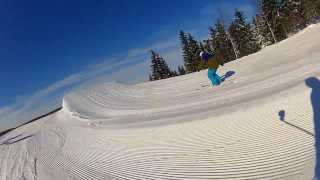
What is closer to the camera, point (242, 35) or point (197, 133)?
point (197, 133)

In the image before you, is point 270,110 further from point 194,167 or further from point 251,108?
point 194,167

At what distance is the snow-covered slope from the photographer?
27.2 ft

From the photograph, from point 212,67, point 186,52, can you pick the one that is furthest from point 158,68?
point 212,67

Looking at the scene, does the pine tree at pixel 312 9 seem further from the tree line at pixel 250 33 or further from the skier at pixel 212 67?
the skier at pixel 212 67

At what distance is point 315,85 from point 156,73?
6920 cm

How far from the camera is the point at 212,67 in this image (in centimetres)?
1744

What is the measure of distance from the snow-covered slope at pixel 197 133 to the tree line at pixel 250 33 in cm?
3768

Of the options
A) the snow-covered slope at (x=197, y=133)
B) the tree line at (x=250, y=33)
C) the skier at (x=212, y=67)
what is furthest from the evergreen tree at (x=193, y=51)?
the skier at (x=212, y=67)

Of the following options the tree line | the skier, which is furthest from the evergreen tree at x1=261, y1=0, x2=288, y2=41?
the skier

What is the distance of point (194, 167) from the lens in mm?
8688

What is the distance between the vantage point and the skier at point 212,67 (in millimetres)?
17481

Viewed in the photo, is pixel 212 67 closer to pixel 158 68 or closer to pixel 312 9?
pixel 312 9

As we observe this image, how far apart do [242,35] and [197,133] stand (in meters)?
71.6

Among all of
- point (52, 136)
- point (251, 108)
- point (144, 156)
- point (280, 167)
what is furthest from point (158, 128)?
point (52, 136)
